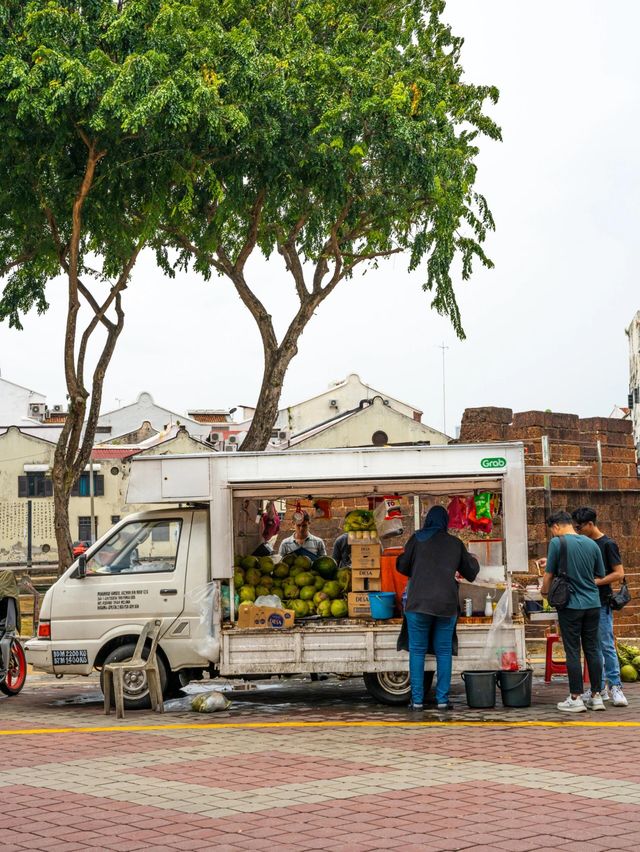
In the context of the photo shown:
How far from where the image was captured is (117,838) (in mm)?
6422

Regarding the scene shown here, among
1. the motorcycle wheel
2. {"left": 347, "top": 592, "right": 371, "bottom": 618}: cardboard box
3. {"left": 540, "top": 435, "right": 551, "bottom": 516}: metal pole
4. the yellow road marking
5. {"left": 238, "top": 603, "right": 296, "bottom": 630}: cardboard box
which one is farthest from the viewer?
{"left": 540, "top": 435, "right": 551, "bottom": 516}: metal pole

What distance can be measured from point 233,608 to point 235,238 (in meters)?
12.9

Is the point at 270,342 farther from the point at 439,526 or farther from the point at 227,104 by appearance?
the point at 439,526

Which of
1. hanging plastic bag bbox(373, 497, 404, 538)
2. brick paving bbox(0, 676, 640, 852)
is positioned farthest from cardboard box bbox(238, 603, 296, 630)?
hanging plastic bag bbox(373, 497, 404, 538)

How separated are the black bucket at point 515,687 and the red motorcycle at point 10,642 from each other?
16.7 feet

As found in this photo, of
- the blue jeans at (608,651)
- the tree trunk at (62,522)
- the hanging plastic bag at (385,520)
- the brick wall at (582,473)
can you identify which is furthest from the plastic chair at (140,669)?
the tree trunk at (62,522)

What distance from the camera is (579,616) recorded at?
10805mm

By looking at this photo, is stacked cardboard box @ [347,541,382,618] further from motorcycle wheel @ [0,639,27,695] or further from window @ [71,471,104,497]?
window @ [71,471,104,497]

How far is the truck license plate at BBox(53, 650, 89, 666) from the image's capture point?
1205cm

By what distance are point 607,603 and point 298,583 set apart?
3.10m

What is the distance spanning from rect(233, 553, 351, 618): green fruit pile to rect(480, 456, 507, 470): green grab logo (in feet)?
6.49

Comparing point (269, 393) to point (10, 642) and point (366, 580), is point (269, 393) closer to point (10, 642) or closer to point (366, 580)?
point (10, 642)

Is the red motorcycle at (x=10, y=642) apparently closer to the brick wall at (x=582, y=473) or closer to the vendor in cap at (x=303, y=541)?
the vendor in cap at (x=303, y=541)

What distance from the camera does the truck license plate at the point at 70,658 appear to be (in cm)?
1205
